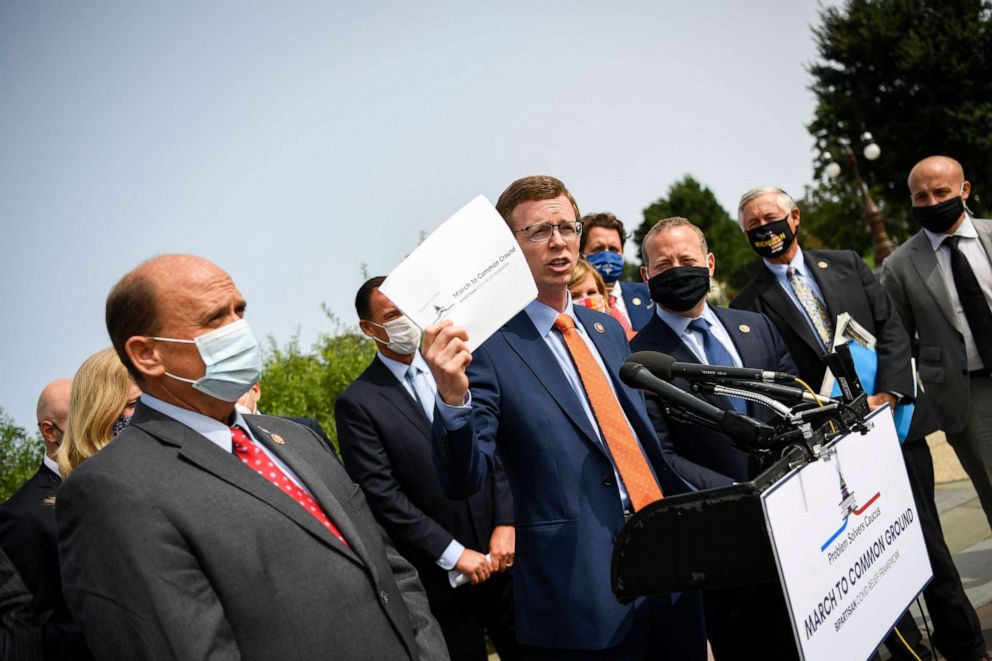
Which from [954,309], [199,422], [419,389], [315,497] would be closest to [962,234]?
[954,309]

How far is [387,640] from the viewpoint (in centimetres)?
244

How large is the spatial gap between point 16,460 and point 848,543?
6.47 metres

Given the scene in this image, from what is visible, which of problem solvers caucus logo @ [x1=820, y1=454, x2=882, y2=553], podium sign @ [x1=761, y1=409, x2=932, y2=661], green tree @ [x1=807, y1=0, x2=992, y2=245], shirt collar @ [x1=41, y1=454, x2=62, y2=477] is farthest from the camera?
green tree @ [x1=807, y1=0, x2=992, y2=245]

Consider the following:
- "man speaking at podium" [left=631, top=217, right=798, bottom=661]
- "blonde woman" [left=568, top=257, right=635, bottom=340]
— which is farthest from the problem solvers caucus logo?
"blonde woman" [left=568, top=257, right=635, bottom=340]

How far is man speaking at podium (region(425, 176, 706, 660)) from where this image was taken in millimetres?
2881

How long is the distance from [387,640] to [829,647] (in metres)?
1.22

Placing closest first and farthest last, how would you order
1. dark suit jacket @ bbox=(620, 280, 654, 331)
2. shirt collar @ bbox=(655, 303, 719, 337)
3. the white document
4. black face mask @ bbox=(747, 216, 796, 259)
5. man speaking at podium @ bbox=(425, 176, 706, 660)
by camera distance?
the white document, man speaking at podium @ bbox=(425, 176, 706, 660), shirt collar @ bbox=(655, 303, 719, 337), black face mask @ bbox=(747, 216, 796, 259), dark suit jacket @ bbox=(620, 280, 654, 331)

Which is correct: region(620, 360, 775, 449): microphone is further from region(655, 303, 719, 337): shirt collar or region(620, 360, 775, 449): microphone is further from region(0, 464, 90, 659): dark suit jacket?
region(0, 464, 90, 659): dark suit jacket

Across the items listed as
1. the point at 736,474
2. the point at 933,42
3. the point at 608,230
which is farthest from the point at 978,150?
the point at 736,474

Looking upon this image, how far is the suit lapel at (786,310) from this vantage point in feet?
15.7

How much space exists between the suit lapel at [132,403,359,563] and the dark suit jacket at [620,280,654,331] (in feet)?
13.8

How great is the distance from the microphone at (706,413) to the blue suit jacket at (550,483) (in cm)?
50

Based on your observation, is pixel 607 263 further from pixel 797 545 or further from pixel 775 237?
pixel 797 545

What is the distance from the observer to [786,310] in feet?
16.0
